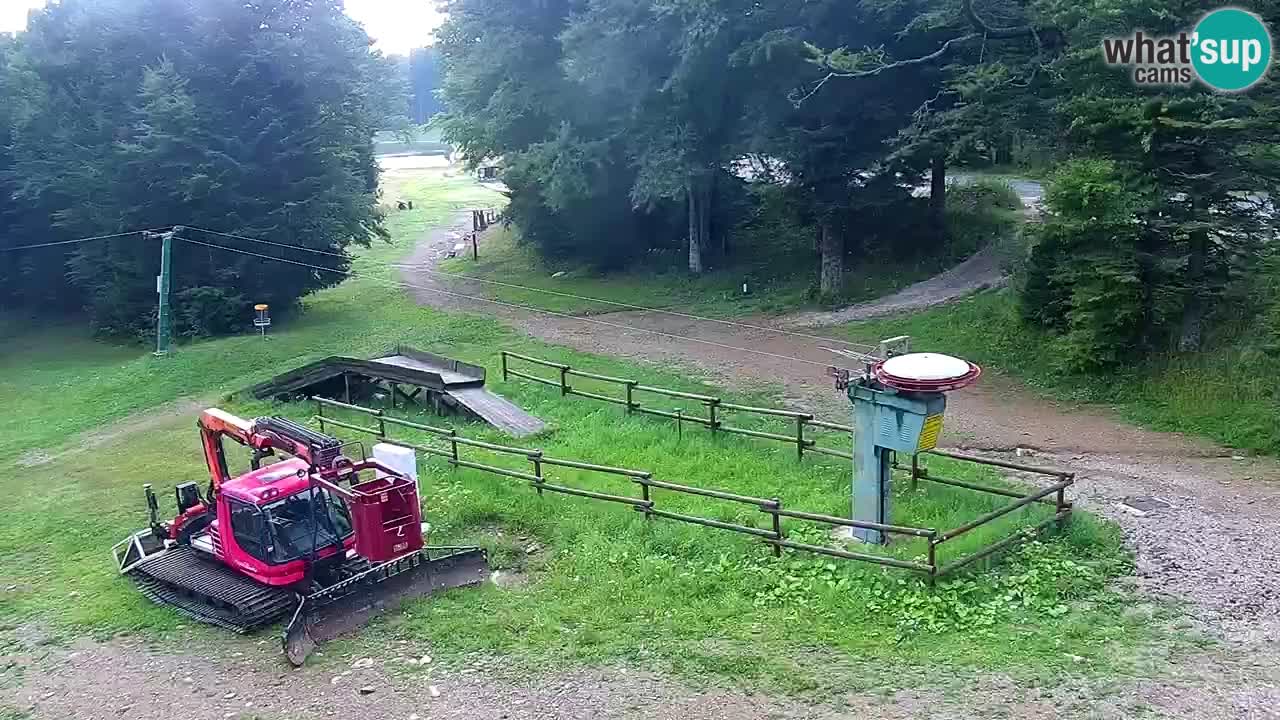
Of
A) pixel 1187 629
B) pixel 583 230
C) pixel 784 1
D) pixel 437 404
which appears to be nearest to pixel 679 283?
pixel 583 230

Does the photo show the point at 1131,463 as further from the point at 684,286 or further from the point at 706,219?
the point at 706,219

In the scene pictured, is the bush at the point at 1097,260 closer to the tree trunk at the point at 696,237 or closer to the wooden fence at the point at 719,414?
the wooden fence at the point at 719,414

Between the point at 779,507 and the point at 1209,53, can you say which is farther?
the point at 1209,53

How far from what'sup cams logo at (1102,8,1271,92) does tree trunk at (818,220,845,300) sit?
36.2 feet

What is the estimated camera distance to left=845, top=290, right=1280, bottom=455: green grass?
16562mm

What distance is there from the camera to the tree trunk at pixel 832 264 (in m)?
28.6

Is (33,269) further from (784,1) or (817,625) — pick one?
(817,625)

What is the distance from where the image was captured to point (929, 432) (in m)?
11.9

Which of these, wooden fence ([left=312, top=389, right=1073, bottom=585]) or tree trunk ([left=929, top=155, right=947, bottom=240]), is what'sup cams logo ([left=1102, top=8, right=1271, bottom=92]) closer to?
wooden fence ([left=312, top=389, right=1073, bottom=585])

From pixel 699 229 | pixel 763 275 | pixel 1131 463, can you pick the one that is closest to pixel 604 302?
pixel 699 229

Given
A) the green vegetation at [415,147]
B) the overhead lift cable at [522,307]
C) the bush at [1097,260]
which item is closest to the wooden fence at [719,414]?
the overhead lift cable at [522,307]

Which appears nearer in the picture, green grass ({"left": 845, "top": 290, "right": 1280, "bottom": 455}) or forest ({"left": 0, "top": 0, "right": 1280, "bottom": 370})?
green grass ({"left": 845, "top": 290, "right": 1280, "bottom": 455})

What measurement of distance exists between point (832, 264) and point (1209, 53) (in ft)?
40.6

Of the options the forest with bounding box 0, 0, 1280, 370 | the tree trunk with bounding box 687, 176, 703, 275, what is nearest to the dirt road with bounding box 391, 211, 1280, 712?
the forest with bounding box 0, 0, 1280, 370
